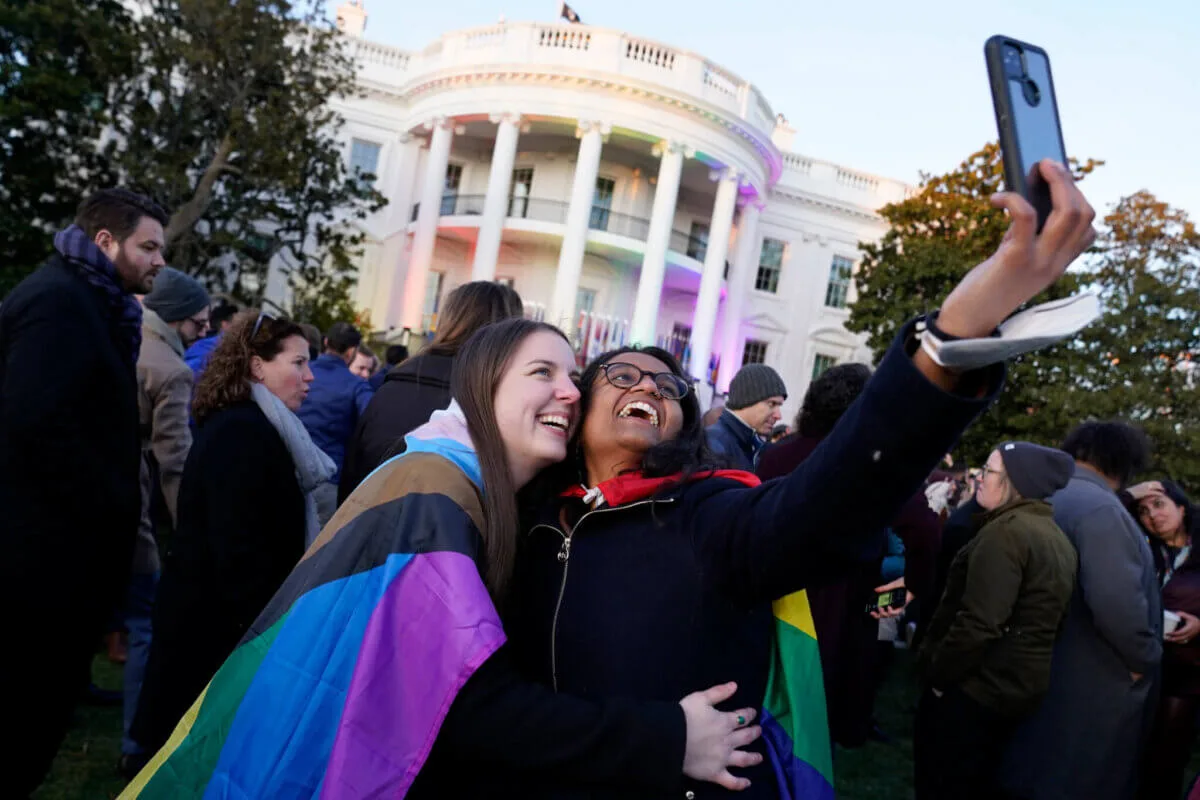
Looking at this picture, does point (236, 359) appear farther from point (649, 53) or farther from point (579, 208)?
point (649, 53)

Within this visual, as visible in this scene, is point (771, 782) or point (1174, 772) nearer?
point (771, 782)

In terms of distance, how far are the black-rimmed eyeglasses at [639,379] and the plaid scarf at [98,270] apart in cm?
218

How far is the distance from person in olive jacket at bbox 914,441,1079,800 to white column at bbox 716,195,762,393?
24.9 m

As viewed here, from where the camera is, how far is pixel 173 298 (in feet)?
17.0

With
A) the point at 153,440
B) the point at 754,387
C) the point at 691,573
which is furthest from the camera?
the point at 754,387

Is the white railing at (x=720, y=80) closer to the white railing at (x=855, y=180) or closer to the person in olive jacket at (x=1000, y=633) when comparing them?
the white railing at (x=855, y=180)

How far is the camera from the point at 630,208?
28.5 metres

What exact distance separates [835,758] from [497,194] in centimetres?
2168

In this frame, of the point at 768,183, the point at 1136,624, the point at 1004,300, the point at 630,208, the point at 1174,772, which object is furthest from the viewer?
the point at 768,183

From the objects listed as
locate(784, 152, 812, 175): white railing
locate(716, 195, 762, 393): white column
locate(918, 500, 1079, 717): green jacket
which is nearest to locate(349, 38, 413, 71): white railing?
locate(716, 195, 762, 393): white column

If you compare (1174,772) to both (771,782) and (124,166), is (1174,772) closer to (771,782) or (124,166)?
(771,782)

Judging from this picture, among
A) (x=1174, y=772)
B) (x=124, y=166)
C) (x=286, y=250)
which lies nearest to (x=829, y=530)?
(x=1174, y=772)

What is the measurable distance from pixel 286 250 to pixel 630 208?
10802mm

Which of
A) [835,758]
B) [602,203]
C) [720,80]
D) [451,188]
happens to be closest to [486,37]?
[451,188]
